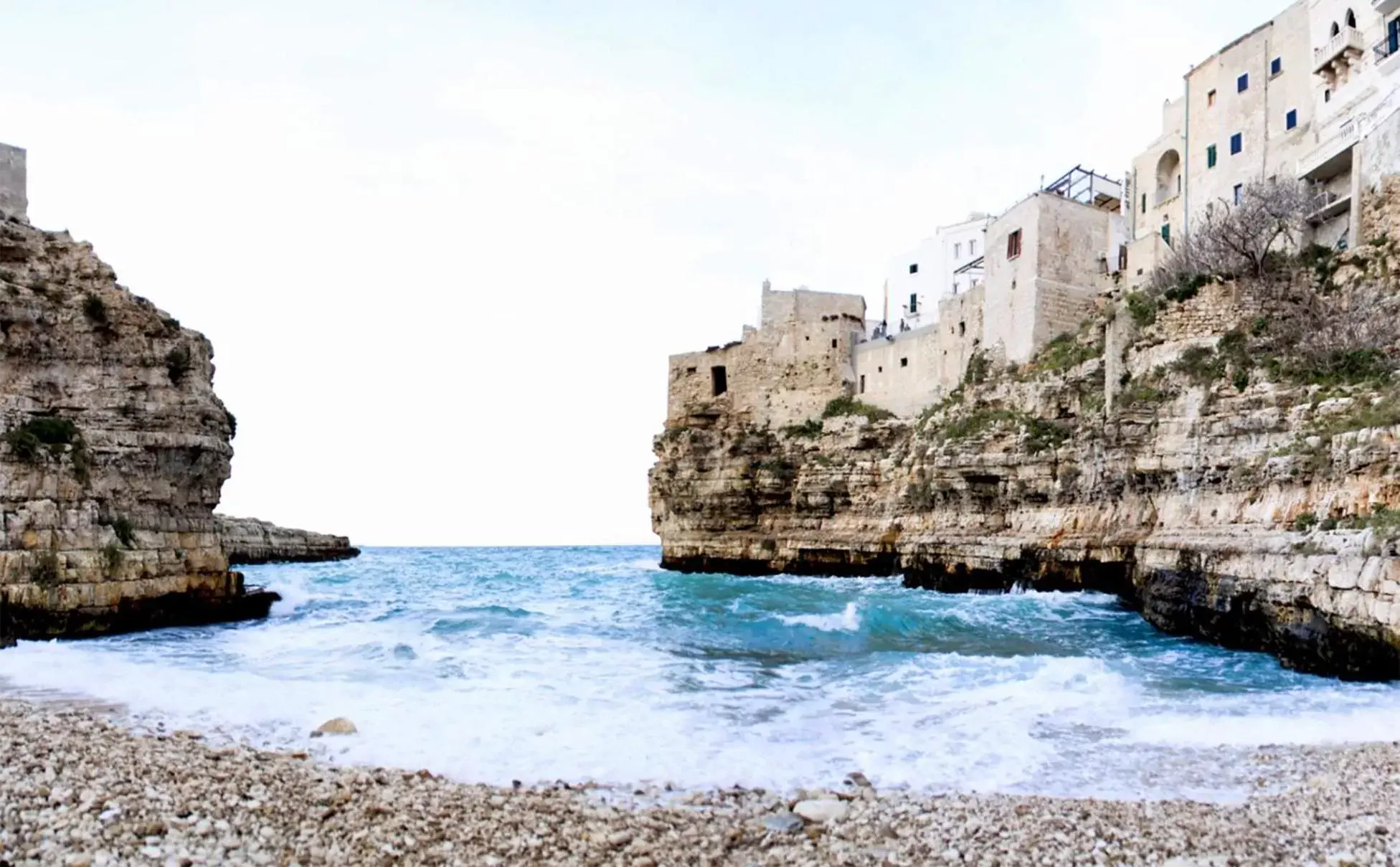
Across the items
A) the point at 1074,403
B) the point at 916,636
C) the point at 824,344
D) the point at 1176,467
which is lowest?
the point at 916,636

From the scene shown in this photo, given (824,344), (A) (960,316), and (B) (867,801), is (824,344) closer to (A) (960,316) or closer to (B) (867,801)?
(A) (960,316)

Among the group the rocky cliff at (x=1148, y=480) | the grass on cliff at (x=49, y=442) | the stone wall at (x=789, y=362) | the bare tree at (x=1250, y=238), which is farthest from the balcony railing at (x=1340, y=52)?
the grass on cliff at (x=49, y=442)

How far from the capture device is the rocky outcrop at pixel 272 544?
52.7 m

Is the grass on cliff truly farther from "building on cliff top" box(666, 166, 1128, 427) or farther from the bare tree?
"building on cliff top" box(666, 166, 1128, 427)

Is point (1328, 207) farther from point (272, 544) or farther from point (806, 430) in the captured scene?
point (272, 544)

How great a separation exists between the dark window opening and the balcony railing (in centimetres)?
2632

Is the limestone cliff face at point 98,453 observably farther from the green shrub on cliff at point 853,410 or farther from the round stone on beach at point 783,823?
the green shrub on cliff at point 853,410

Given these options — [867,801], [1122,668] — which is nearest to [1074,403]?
[1122,668]

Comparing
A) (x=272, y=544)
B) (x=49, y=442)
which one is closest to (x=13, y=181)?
(x=49, y=442)

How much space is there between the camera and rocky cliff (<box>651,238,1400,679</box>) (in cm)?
1377

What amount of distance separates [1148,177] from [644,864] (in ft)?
126

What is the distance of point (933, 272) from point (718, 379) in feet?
53.5

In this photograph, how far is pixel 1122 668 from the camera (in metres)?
13.4

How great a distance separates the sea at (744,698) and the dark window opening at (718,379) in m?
25.6
